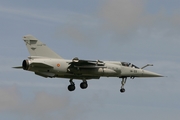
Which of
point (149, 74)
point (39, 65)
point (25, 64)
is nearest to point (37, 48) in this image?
point (39, 65)

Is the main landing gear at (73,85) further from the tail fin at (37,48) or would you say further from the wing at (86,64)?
the tail fin at (37,48)

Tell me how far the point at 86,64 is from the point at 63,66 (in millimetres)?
2558

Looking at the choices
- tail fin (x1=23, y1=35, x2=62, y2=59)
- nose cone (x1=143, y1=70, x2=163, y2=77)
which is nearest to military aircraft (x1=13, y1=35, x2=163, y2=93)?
tail fin (x1=23, y1=35, x2=62, y2=59)

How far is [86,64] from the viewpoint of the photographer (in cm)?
8625

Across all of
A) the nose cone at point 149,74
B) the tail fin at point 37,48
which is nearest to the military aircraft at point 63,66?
the tail fin at point 37,48

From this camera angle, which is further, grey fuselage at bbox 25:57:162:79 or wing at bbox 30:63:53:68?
grey fuselage at bbox 25:57:162:79

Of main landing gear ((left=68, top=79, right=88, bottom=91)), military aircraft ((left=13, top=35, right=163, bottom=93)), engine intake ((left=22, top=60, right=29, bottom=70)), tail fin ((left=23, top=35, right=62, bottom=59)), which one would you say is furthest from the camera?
main landing gear ((left=68, top=79, right=88, bottom=91))

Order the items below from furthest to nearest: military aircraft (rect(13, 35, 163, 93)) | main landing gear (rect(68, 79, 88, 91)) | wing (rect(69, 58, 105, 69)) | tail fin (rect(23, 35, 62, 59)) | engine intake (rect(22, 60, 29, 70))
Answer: main landing gear (rect(68, 79, 88, 91))
tail fin (rect(23, 35, 62, 59))
wing (rect(69, 58, 105, 69))
military aircraft (rect(13, 35, 163, 93))
engine intake (rect(22, 60, 29, 70))

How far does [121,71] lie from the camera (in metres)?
89.6

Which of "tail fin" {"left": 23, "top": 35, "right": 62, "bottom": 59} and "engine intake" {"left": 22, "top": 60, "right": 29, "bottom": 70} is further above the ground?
"tail fin" {"left": 23, "top": 35, "right": 62, "bottom": 59}

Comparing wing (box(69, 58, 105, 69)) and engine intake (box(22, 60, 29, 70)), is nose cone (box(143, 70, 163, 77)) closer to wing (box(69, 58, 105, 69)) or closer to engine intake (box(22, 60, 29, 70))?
wing (box(69, 58, 105, 69))

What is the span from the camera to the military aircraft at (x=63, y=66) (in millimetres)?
84125

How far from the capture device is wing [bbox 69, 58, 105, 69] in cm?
8525

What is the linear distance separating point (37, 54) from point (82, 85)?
6.91 meters
